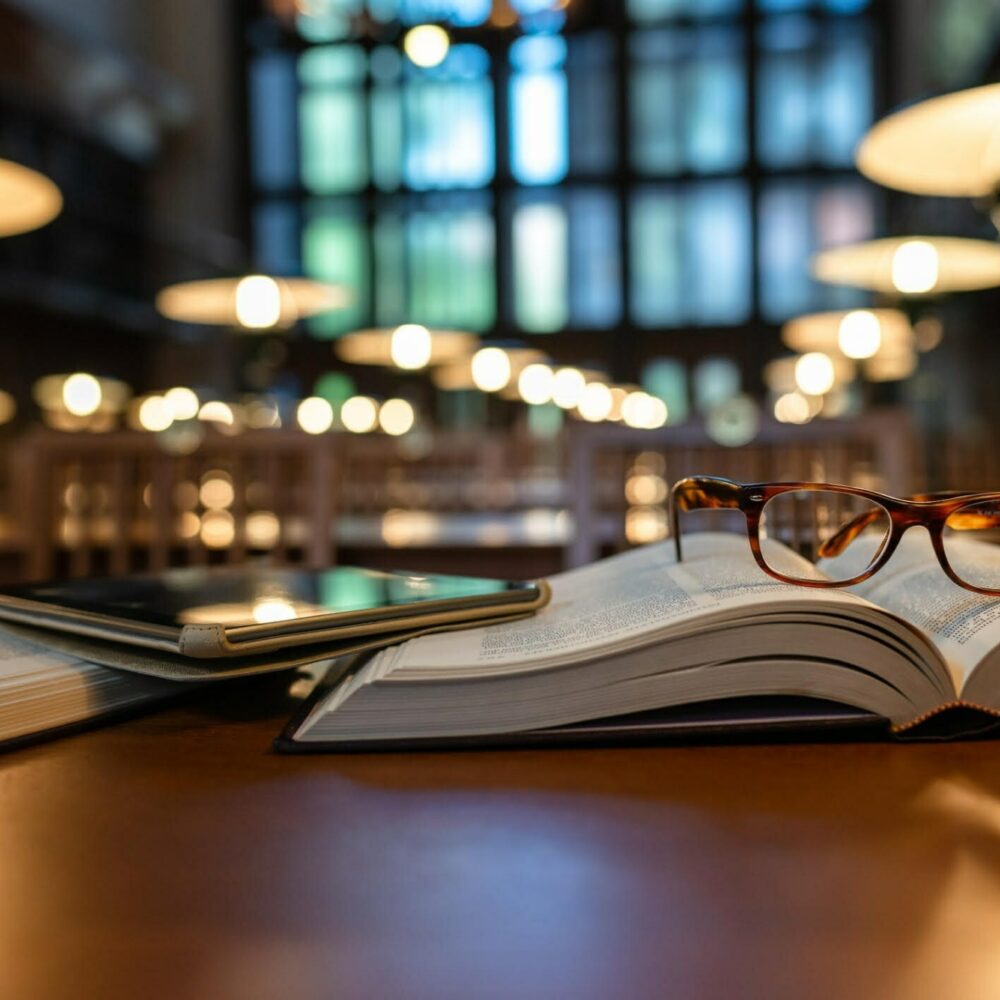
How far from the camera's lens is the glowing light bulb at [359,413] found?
370 inches

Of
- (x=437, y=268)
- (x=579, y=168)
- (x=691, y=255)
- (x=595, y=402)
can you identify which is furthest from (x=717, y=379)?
(x=595, y=402)

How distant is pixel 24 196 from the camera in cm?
205

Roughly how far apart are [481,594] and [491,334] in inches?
409

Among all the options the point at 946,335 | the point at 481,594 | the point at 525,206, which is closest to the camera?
the point at 481,594

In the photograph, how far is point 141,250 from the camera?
9.92 meters

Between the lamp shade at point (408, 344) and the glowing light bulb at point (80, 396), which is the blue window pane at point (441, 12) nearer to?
the lamp shade at point (408, 344)

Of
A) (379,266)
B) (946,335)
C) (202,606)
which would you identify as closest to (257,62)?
(379,266)

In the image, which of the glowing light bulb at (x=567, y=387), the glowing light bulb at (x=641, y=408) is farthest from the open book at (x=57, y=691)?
the glowing light bulb at (x=641, y=408)

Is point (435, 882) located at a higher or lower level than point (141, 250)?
lower

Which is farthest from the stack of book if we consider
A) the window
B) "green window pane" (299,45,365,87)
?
"green window pane" (299,45,365,87)

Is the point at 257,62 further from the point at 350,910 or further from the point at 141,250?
the point at 350,910

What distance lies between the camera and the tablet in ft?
1.61

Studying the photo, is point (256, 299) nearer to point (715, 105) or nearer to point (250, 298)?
point (250, 298)

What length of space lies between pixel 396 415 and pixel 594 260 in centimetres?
254
